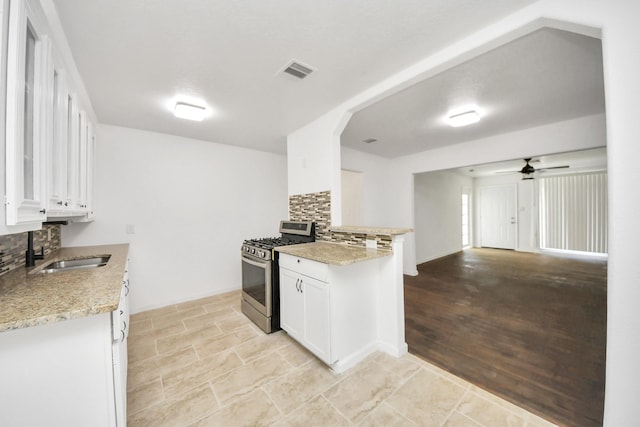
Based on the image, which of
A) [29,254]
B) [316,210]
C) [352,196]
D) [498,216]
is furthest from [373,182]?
[498,216]

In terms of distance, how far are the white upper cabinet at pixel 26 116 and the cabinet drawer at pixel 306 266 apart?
1.59 metres

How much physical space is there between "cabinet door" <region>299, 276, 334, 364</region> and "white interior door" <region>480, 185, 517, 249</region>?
318 inches

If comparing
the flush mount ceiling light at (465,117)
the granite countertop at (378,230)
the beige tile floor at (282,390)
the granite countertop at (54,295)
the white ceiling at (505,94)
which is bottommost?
the beige tile floor at (282,390)

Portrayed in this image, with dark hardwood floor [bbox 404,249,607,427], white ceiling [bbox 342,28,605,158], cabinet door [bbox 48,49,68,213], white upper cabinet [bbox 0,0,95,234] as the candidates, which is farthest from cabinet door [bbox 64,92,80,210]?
dark hardwood floor [bbox 404,249,607,427]

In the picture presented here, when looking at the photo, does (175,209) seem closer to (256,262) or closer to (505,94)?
(256,262)

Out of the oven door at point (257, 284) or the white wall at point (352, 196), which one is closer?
the oven door at point (257, 284)

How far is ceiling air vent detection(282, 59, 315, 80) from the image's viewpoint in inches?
73.1

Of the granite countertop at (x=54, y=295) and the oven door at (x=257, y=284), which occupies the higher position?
the granite countertop at (x=54, y=295)

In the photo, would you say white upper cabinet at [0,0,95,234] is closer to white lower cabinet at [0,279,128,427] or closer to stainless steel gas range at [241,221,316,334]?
white lower cabinet at [0,279,128,427]

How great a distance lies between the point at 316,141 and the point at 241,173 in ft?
5.60

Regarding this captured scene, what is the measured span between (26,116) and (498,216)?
31.9 ft

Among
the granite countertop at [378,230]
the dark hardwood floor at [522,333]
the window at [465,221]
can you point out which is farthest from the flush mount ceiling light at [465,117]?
the window at [465,221]

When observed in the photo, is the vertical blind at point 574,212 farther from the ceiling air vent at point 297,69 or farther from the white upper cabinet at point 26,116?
the white upper cabinet at point 26,116

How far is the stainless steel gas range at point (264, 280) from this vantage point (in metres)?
2.49
